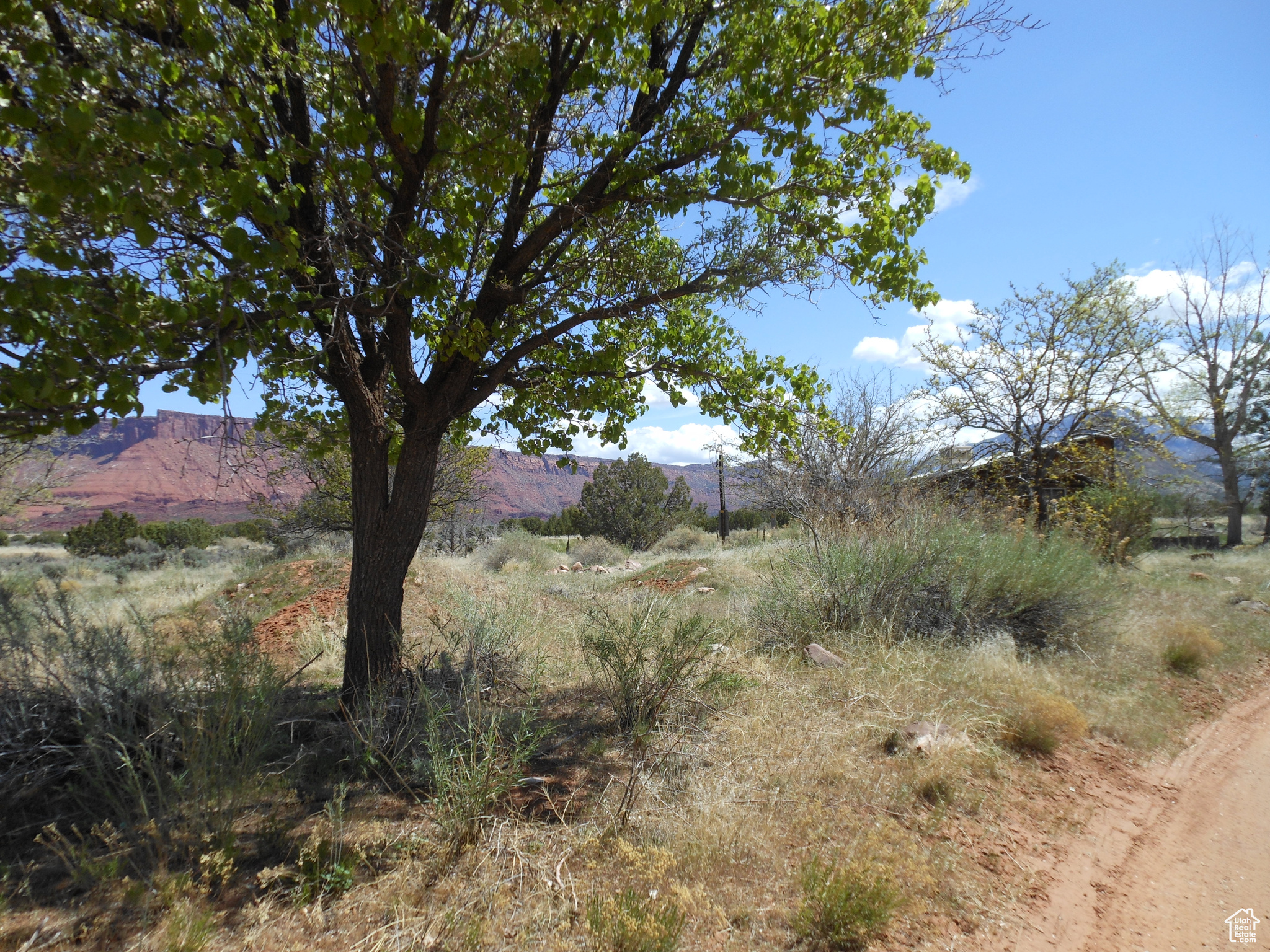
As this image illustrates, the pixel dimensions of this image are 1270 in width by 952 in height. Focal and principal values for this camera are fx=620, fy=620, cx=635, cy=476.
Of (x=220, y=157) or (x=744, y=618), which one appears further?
(x=744, y=618)

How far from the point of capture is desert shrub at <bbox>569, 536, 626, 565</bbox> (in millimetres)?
22969

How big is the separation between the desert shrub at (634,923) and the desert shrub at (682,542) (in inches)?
986

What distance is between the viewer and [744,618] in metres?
7.83

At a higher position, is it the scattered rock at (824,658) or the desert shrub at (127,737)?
the desert shrub at (127,737)

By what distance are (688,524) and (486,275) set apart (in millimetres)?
30937

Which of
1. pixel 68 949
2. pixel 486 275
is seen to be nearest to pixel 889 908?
pixel 68 949

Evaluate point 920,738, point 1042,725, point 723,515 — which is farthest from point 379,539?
point 723,515

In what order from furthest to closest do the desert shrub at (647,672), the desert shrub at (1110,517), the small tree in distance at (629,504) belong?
the small tree in distance at (629,504), the desert shrub at (1110,517), the desert shrub at (647,672)

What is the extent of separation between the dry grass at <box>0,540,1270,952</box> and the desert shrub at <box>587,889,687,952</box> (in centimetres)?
1

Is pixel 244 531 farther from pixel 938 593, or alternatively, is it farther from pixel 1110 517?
pixel 1110 517

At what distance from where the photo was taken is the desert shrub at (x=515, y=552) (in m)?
19.5

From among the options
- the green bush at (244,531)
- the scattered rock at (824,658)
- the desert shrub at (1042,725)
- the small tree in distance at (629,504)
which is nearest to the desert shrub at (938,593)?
the scattered rock at (824,658)

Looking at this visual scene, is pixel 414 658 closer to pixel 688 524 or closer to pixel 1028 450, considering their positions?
pixel 1028 450

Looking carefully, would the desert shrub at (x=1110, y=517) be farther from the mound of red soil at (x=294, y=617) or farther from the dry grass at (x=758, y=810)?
the mound of red soil at (x=294, y=617)
